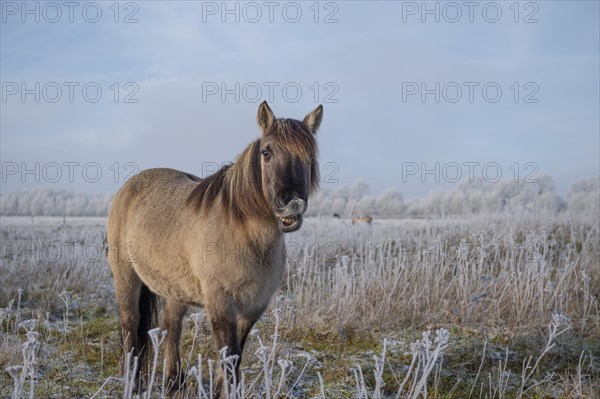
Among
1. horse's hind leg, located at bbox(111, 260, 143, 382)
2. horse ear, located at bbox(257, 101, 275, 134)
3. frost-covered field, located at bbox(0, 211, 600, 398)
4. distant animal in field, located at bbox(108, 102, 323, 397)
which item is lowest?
frost-covered field, located at bbox(0, 211, 600, 398)

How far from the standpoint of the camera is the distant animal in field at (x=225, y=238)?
155 inches

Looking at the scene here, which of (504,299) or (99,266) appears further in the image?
(99,266)

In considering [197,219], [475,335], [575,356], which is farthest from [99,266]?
[575,356]

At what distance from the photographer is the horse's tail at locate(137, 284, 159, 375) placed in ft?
17.5

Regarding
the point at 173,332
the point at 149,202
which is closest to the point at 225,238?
the point at 149,202

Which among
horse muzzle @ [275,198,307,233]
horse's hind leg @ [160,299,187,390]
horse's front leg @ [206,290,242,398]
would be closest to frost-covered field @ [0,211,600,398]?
horse's hind leg @ [160,299,187,390]

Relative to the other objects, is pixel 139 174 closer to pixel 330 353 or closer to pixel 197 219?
pixel 197 219

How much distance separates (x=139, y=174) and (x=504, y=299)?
189 inches

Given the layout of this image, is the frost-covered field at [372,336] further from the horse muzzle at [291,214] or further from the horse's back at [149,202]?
the horse muzzle at [291,214]

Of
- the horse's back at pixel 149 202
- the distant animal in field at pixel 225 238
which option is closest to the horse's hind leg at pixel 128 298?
the distant animal in field at pixel 225 238

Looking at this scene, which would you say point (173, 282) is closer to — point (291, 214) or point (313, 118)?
point (291, 214)

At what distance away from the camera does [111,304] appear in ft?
26.1

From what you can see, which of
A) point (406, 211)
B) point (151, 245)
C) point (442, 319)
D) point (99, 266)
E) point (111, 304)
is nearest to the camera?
point (151, 245)

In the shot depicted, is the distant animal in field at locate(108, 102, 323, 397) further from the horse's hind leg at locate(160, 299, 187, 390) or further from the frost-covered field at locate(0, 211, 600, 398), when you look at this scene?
the frost-covered field at locate(0, 211, 600, 398)
